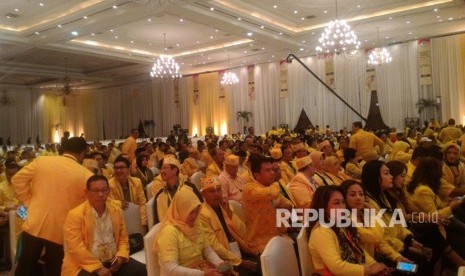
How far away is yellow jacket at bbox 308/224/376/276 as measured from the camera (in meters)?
2.56

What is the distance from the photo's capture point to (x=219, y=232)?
344cm

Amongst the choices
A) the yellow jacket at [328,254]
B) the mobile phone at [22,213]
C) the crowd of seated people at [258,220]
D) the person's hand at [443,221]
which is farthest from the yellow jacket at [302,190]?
the mobile phone at [22,213]

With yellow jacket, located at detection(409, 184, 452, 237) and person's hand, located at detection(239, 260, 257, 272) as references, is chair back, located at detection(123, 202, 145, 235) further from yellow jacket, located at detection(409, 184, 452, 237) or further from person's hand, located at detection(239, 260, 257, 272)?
yellow jacket, located at detection(409, 184, 452, 237)

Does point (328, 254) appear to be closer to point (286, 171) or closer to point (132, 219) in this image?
point (132, 219)

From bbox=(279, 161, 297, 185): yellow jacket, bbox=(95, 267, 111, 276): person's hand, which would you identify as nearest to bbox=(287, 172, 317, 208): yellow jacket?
bbox=(279, 161, 297, 185): yellow jacket

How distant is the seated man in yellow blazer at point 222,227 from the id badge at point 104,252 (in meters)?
0.78

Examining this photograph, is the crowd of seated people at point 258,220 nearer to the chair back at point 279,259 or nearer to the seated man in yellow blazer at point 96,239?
the seated man in yellow blazer at point 96,239

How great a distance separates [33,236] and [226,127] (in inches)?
752

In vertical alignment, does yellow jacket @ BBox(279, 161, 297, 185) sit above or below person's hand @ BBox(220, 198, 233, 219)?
above

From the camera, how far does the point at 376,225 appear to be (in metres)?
3.21

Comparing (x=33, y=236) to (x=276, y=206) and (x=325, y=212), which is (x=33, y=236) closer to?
(x=276, y=206)

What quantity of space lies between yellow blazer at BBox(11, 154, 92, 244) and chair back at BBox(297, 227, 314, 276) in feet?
6.23

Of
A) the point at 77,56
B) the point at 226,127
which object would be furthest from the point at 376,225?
the point at 226,127

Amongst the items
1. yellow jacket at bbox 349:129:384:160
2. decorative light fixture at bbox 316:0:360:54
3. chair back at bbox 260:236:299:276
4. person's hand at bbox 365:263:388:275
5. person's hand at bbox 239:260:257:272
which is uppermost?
decorative light fixture at bbox 316:0:360:54
